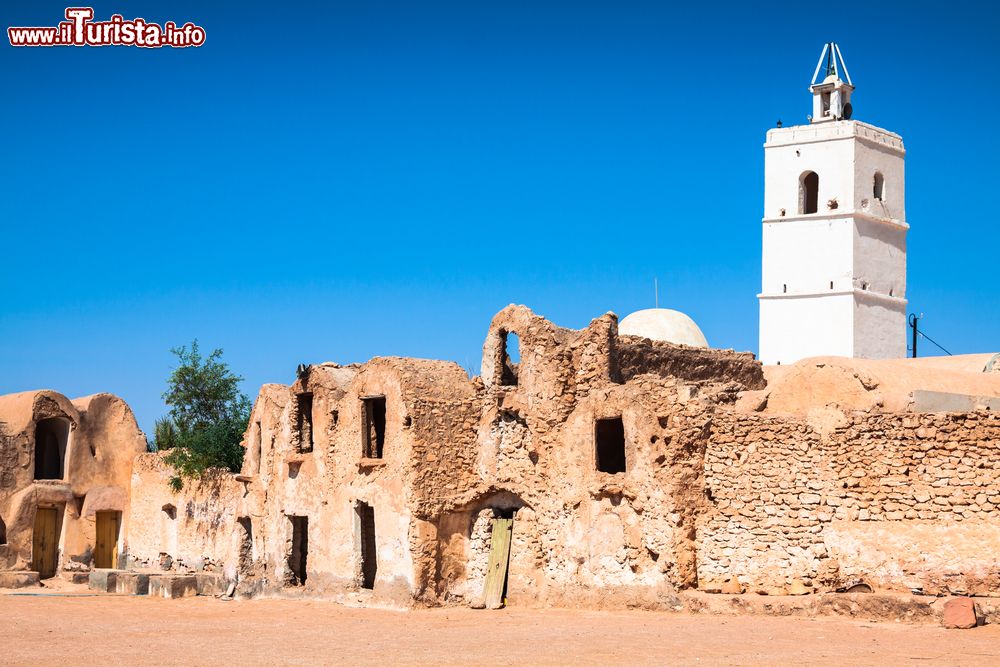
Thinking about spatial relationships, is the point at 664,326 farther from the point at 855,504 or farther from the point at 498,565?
the point at 855,504

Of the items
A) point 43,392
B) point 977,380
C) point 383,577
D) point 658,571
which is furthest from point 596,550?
point 43,392

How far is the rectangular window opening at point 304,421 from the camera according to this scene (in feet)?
83.7

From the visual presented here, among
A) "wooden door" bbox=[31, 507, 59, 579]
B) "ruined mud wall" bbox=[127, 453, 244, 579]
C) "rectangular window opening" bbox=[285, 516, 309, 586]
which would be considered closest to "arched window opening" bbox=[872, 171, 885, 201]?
"ruined mud wall" bbox=[127, 453, 244, 579]

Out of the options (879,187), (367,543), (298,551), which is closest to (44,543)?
(298,551)

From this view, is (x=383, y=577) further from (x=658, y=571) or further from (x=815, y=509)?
(x=815, y=509)

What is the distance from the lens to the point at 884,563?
1734 cm

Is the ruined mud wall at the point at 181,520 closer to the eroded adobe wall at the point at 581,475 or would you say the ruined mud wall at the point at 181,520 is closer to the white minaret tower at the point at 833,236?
the eroded adobe wall at the point at 581,475

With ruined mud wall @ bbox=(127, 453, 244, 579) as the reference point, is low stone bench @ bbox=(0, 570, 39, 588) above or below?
below

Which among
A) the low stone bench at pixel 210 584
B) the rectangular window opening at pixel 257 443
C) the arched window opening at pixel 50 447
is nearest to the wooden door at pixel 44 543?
the arched window opening at pixel 50 447

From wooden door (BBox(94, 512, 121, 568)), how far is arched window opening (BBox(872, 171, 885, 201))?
87.4ft

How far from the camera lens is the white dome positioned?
2684 centimetres

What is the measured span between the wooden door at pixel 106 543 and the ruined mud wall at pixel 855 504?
18.7 meters

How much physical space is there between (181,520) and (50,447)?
5611 mm

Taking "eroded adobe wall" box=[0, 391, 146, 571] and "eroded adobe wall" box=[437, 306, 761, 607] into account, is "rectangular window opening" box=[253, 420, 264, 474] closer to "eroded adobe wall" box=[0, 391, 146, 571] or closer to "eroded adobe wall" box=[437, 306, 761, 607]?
"eroded adobe wall" box=[437, 306, 761, 607]
